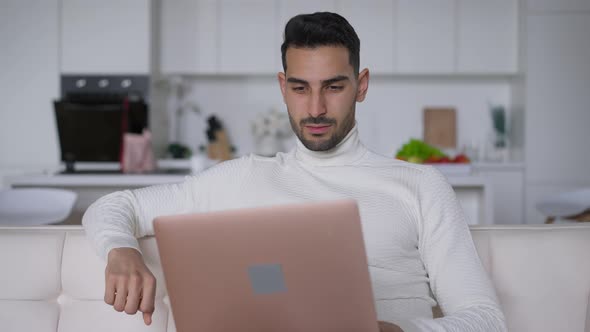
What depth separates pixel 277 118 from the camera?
530cm

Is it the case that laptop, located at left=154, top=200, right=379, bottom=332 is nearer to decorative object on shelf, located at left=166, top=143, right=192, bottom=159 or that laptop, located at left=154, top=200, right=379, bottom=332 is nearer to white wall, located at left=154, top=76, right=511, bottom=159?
decorative object on shelf, located at left=166, top=143, right=192, bottom=159

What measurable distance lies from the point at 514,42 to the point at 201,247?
4.94 meters

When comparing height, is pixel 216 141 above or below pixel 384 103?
below

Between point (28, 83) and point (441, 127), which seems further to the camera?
point (441, 127)

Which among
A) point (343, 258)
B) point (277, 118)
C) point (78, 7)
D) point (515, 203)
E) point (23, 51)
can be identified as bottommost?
point (515, 203)

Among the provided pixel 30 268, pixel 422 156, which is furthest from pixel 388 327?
pixel 422 156

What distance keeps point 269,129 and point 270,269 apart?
14.5 feet

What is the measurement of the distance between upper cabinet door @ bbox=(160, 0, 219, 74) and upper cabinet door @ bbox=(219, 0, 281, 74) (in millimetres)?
108

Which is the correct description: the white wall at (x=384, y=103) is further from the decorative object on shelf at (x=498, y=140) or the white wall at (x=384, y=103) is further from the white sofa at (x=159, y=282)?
the white sofa at (x=159, y=282)

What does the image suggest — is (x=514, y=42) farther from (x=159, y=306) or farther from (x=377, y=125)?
(x=159, y=306)

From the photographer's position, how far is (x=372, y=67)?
5.30 meters

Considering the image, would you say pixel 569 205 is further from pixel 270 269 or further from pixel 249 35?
pixel 270 269

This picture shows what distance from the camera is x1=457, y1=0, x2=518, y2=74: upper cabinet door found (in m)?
5.27

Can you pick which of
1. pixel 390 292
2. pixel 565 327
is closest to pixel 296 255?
pixel 390 292
